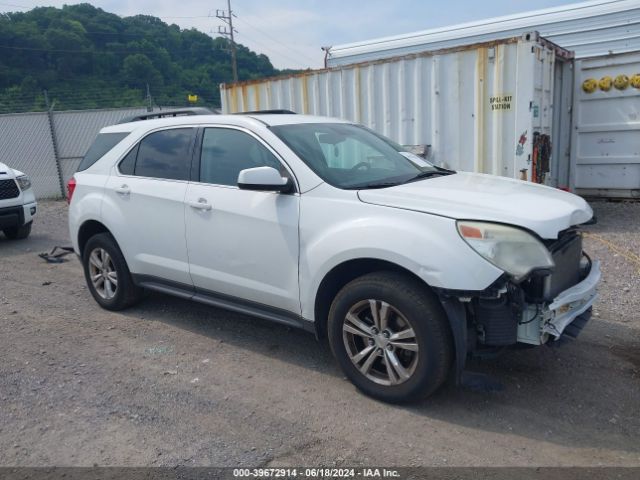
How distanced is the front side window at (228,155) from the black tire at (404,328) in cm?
115

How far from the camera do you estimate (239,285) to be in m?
4.22

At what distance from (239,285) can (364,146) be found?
58.4 inches

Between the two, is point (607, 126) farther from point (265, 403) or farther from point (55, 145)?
point (55, 145)


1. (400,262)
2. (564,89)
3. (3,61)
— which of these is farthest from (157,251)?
(3,61)

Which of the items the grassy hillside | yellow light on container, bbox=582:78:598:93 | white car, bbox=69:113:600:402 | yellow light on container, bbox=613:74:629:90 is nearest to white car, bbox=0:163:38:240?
white car, bbox=69:113:600:402

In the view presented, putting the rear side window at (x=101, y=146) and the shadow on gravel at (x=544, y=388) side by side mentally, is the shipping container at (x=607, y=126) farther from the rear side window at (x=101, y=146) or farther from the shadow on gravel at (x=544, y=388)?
the rear side window at (x=101, y=146)

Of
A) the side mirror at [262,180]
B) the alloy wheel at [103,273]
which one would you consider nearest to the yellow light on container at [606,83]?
the side mirror at [262,180]

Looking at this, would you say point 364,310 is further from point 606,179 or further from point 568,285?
point 606,179

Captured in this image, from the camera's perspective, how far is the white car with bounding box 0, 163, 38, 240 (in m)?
8.89

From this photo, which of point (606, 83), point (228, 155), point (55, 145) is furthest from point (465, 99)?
point (55, 145)

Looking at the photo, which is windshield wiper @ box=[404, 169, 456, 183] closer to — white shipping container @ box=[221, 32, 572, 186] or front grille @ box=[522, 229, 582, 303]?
front grille @ box=[522, 229, 582, 303]

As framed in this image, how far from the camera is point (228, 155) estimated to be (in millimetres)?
4406

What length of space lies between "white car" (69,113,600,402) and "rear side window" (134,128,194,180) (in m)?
0.01

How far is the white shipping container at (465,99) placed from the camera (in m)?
7.53
